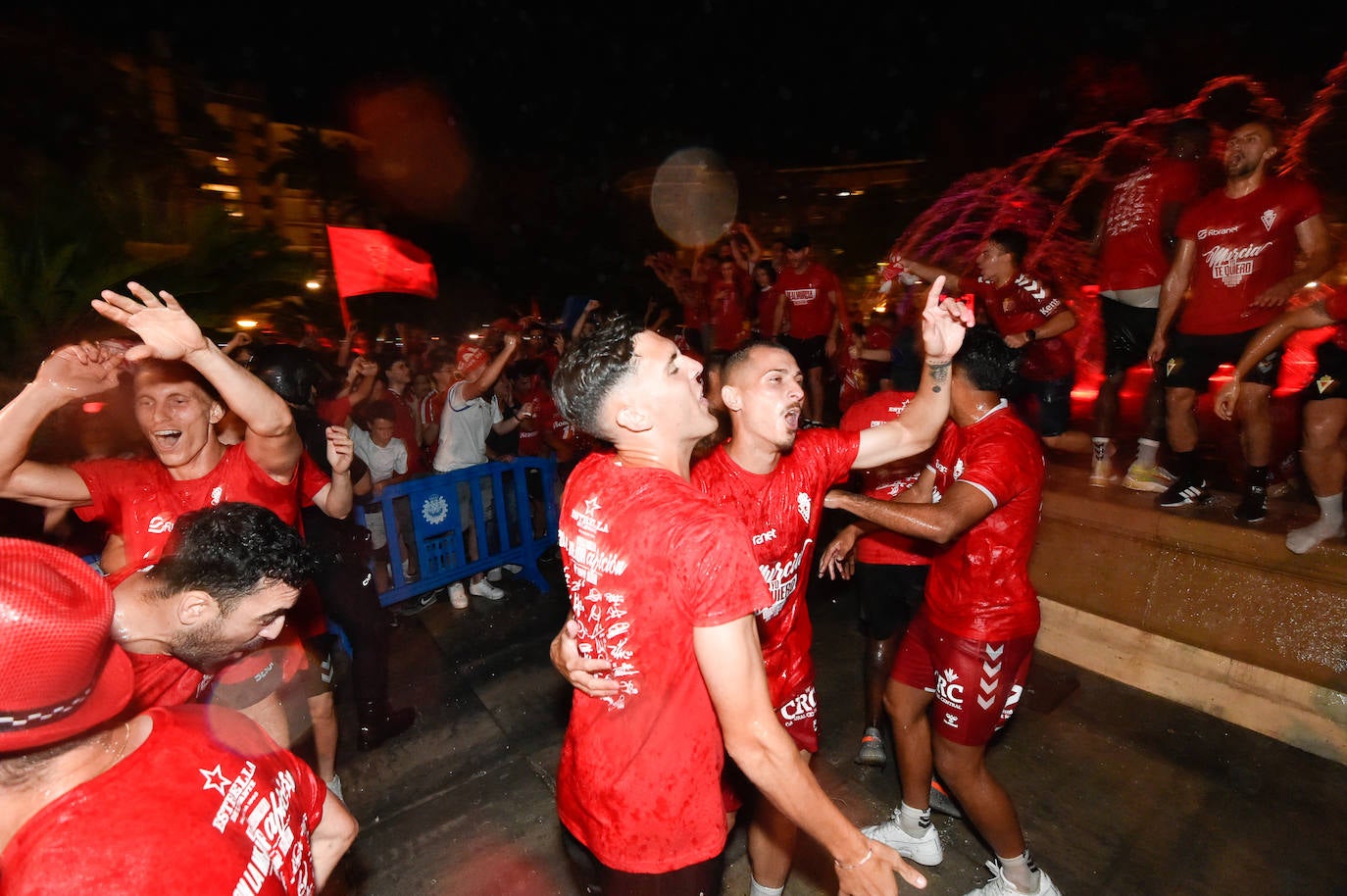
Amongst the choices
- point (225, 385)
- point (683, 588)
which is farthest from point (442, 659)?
point (683, 588)

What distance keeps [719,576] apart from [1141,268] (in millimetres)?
5025

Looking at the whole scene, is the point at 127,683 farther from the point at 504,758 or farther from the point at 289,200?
the point at 289,200

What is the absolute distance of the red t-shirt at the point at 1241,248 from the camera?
13.3ft

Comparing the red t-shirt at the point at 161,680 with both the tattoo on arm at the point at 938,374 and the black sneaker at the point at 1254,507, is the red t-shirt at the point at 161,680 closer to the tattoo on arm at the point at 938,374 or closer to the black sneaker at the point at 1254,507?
the tattoo on arm at the point at 938,374

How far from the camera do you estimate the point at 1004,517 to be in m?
2.89

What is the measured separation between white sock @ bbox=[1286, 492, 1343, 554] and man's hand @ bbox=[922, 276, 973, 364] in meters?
2.95

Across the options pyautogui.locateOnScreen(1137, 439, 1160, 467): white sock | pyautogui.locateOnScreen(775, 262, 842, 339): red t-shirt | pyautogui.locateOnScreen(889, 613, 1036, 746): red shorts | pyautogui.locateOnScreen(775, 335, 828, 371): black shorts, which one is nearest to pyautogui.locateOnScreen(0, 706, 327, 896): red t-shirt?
pyautogui.locateOnScreen(889, 613, 1036, 746): red shorts

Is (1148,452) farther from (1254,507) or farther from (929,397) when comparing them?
(929,397)

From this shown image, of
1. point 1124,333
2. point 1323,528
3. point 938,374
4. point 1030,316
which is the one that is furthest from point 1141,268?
point 938,374

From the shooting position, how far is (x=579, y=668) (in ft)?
6.48

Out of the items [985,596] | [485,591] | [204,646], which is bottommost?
[485,591]

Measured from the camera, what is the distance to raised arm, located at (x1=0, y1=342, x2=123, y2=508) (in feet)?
7.97

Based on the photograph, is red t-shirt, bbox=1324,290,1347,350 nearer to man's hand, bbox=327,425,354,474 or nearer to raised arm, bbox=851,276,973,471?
raised arm, bbox=851,276,973,471

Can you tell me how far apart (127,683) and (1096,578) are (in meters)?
5.46
